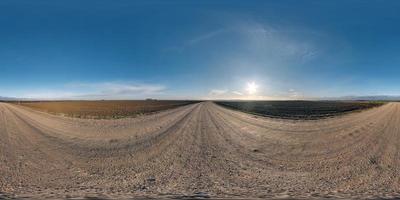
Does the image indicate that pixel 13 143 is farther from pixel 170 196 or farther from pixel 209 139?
pixel 170 196

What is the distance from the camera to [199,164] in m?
10.6

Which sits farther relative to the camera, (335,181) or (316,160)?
(316,160)

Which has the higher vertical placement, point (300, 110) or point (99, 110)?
point (99, 110)

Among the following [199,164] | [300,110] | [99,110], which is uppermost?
[99,110]

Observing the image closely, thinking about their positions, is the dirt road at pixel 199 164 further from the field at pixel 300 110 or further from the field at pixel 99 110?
the field at pixel 300 110

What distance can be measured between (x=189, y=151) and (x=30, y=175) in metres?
5.08

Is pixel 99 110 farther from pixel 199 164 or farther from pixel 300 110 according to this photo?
pixel 199 164

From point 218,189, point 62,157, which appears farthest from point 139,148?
point 218,189

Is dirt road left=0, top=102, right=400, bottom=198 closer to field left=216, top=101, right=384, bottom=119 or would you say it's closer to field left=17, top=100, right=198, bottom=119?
field left=17, top=100, right=198, bottom=119

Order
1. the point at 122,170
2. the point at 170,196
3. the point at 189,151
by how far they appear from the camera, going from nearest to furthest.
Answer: the point at 170,196 → the point at 122,170 → the point at 189,151

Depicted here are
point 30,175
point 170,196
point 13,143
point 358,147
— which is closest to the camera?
point 170,196

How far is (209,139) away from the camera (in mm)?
15570

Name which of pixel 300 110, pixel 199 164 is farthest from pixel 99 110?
pixel 199 164

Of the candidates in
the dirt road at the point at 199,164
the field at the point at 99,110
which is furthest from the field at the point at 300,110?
the dirt road at the point at 199,164
